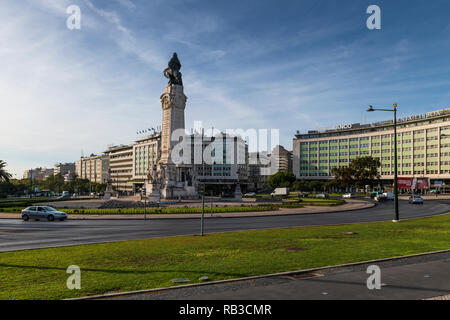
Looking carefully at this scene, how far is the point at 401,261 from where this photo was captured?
482 inches

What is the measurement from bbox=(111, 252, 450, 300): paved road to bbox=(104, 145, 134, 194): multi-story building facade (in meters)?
155

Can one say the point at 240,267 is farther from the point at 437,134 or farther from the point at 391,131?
the point at 391,131

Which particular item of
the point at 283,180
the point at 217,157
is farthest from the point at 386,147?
the point at 217,157

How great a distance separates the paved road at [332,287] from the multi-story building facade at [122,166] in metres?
155

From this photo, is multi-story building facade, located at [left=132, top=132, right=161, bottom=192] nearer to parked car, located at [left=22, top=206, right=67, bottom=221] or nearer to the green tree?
the green tree

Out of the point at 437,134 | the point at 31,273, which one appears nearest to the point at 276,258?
the point at 31,273

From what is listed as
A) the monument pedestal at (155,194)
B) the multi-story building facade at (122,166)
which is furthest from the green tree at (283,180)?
the multi-story building facade at (122,166)

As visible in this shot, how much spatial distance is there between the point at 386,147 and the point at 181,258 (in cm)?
12902

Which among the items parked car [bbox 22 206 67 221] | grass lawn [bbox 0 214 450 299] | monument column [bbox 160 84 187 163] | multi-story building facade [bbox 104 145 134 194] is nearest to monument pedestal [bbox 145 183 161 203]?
monument column [bbox 160 84 187 163]

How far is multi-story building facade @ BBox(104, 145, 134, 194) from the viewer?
6550 inches

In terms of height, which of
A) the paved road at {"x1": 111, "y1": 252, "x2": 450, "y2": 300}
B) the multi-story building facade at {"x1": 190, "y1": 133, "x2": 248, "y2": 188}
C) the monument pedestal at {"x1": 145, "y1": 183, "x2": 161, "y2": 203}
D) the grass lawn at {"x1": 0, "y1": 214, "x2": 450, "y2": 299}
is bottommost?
the monument pedestal at {"x1": 145, "y1": 183, "x2": 161, "y2": 203}

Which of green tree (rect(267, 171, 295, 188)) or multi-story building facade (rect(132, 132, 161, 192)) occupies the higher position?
multi-story building facade (rect(132, 132, 161, 192))

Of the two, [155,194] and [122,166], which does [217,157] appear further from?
[155,194]
